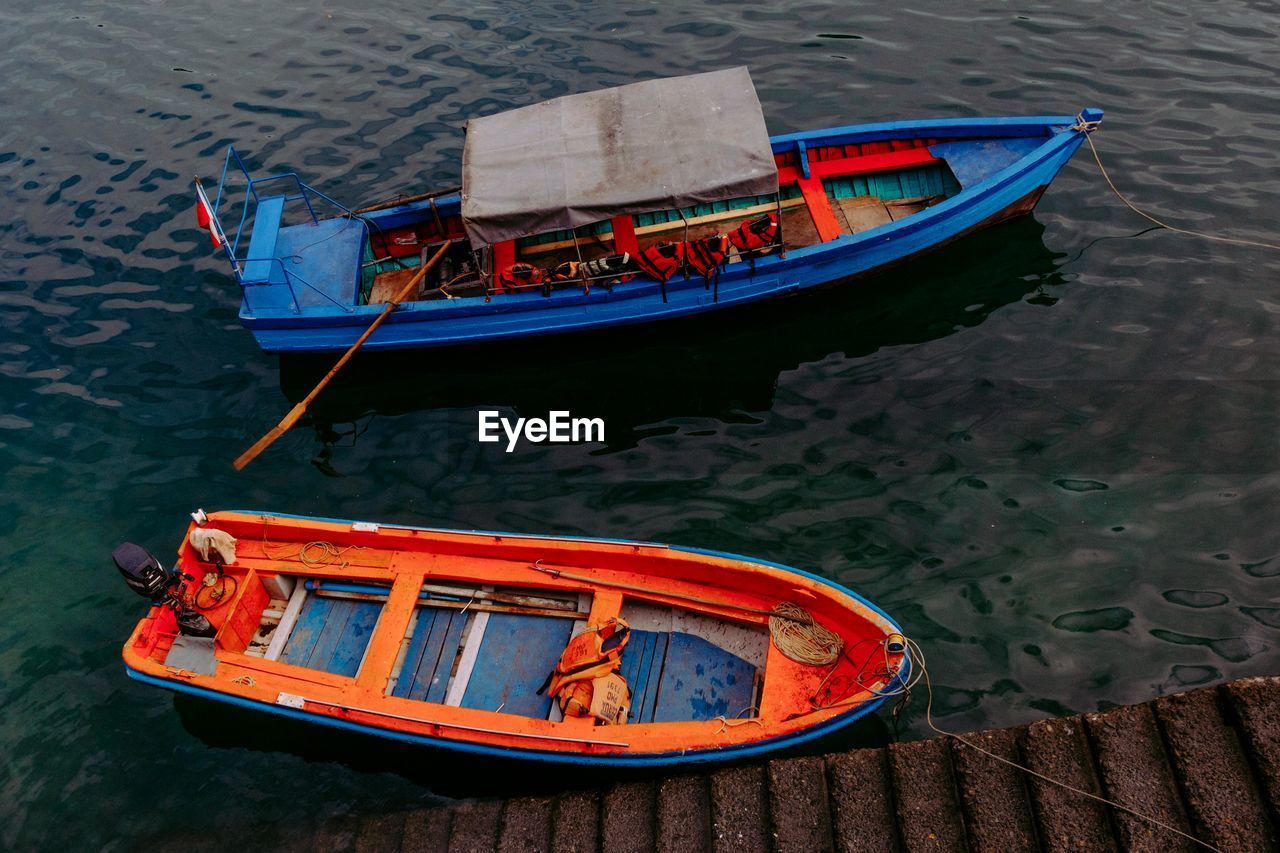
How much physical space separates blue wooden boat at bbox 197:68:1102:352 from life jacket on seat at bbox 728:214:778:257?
6 centimetres

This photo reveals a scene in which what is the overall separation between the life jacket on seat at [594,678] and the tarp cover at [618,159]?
684 cm

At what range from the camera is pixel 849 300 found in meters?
15.9

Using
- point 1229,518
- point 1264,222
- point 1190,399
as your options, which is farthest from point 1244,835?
point 1264,222

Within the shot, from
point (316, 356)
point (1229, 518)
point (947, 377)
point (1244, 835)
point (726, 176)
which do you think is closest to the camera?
point (1244, 835)

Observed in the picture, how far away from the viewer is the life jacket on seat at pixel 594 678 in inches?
385

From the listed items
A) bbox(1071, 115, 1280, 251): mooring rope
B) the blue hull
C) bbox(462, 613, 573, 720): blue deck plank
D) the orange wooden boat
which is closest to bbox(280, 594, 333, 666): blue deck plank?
the orange wooden boat

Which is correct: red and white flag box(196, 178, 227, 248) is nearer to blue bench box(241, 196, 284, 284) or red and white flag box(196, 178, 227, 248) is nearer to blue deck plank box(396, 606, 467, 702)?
blue bench box(241, 196, 284, 284)

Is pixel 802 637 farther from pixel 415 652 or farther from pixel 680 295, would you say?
pixel 680 295

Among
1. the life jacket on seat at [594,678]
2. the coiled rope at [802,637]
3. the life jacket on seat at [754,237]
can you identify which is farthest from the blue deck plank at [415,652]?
the life jacket on seat at [754,237]

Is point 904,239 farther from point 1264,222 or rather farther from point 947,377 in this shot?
point 1264,222

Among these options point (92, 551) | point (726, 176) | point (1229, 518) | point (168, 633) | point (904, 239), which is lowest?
point (92, 551)

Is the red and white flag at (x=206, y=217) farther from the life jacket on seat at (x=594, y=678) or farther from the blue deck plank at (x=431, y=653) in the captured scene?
the life jacket on seat at (x=594, y=678)

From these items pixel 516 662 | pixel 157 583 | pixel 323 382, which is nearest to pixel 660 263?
pixel 323 382

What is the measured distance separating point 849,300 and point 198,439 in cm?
1274
